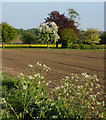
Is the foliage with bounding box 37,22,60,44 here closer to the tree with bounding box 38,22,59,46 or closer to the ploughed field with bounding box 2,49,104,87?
the tree with bounding box 38,22,59,46

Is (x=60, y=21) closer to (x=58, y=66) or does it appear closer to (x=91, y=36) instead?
(x=91, y=36)

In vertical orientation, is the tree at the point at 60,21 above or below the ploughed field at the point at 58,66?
above

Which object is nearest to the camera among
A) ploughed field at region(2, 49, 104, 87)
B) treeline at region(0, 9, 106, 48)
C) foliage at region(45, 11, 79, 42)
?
ploughed field at region(2, 49, 104, 87)

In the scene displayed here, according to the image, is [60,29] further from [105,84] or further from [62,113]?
[62,113]

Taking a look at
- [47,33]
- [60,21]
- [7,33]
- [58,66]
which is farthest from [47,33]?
[58,66]

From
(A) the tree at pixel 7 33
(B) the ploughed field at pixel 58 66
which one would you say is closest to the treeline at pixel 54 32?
(A) the tree at pixel 7 33

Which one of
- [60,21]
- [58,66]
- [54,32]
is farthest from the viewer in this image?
[60,21]

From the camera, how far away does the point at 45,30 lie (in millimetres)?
48250

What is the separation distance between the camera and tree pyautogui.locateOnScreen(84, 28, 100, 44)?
66.4 meters

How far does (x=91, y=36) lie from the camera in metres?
66.4

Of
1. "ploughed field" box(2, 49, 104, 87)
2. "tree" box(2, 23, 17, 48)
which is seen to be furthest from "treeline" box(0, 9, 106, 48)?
"ploughed field" box(2, 49, 104, 87)

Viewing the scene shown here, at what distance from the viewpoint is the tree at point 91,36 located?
6644 cm

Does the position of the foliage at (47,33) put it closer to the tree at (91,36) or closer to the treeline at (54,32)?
the treeline at (54,32)

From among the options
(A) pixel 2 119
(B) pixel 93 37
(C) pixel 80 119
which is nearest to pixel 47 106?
(C) pixel 80 119
